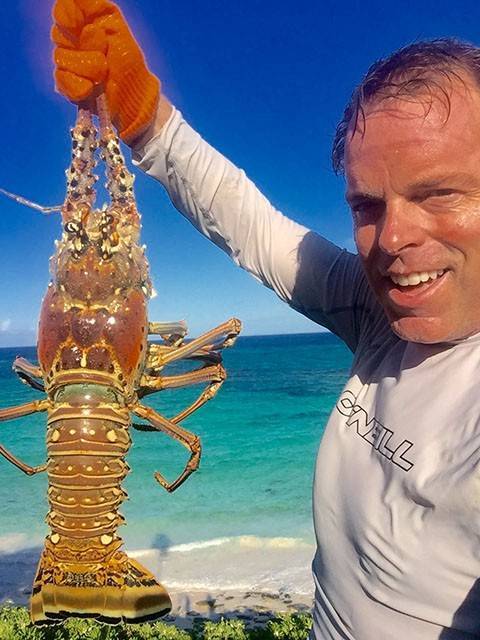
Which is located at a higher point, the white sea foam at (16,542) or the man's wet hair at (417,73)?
the man's wet hair at (417,73)

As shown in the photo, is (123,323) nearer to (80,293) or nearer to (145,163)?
(80,293)

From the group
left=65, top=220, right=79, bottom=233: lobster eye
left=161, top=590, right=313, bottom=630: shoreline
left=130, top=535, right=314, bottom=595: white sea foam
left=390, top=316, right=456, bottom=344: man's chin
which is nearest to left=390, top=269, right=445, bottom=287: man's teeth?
left=390, top=316, right=456, bottom=344: man's chin

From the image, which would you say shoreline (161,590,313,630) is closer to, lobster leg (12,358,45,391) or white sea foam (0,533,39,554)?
white sea foam (0,533,39,554)

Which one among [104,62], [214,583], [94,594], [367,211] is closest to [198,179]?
[104,62]

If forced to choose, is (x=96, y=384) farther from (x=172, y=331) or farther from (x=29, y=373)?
(x=172, y=331)

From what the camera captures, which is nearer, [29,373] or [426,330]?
[426,330]

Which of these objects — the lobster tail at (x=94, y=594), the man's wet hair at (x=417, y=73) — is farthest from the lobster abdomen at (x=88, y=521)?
the man's wet hair at (x=417, y=73)

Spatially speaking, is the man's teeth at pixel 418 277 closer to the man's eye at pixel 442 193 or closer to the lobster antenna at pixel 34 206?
the man's eye at pixel 442 193
